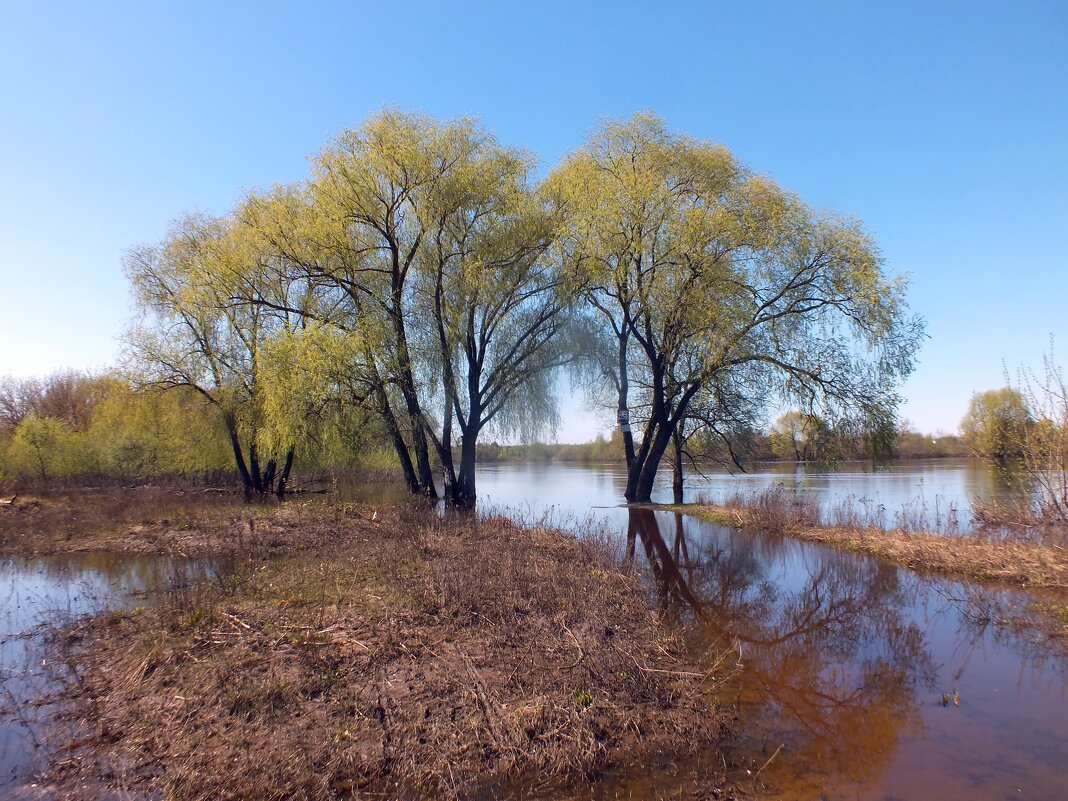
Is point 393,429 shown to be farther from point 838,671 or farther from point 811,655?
point 838,671

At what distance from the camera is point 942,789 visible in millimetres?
3787

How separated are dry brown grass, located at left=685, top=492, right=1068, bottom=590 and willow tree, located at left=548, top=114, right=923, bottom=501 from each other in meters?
4.81

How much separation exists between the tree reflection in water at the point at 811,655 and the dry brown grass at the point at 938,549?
0.56 metres

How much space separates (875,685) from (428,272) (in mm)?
14825

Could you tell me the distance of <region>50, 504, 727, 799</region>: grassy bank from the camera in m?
3.84

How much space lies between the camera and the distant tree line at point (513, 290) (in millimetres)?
16266

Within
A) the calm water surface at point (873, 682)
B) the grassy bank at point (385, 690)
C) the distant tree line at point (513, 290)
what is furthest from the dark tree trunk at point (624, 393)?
the grassy bank at point (385, 690)

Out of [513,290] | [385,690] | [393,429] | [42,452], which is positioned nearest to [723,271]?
[513,290]

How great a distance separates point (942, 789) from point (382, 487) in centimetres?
2524

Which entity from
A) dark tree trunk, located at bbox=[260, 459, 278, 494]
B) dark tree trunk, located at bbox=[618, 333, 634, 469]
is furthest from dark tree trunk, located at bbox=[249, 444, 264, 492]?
dark tree trunk, located at bbox=[618, 333, 634, 469]

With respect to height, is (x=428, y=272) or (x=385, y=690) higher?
(x=428, y=272)

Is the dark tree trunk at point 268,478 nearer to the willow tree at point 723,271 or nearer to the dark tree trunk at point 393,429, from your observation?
the dark tree trunk at point 393,429

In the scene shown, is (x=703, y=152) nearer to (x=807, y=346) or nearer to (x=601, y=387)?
(x=807, y=346)

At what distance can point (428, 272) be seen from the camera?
17438mm
